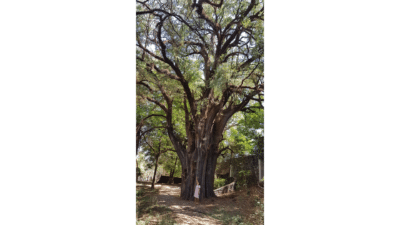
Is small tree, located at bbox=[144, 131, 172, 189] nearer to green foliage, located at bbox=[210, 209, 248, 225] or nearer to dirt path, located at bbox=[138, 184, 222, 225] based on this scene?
dirt path, located at bbox=[138, 184, 222, 225]

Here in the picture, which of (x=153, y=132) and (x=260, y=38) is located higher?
(x=260, y=38)

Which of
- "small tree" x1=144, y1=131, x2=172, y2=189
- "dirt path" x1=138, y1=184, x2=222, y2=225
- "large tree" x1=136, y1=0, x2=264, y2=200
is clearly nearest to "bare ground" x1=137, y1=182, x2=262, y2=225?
"dirt path" x1=138, y1=184, x2=222, y2=225

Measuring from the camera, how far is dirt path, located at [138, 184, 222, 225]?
3.33 m

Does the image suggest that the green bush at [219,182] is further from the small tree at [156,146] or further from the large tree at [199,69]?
the small tree at [156,146]

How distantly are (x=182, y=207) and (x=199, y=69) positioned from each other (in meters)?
1.98

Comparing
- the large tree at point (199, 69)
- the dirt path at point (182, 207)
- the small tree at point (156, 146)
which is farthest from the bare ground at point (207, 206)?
the small tree at point (156, 146)

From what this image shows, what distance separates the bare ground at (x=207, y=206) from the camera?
3.29 metres

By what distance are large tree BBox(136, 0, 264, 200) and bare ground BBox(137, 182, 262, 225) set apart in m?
0.11

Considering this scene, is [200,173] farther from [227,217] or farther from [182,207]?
[227,217]

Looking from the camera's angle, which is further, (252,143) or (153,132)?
(153,132)

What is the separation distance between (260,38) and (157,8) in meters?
1.58

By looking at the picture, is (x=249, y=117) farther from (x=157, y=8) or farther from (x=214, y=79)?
(x=157, y=8)
